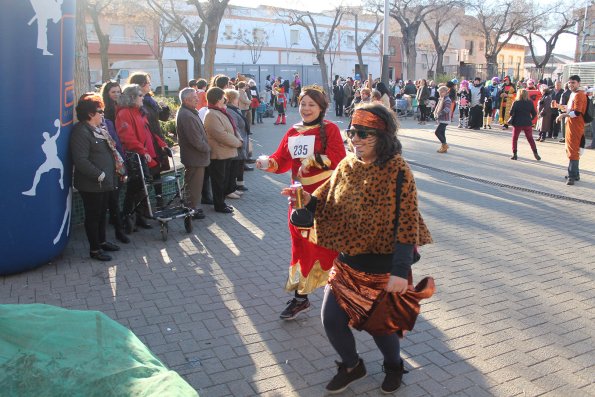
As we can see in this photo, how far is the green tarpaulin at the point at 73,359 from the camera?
7.96ft

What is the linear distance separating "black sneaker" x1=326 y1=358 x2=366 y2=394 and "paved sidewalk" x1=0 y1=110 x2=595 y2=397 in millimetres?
73

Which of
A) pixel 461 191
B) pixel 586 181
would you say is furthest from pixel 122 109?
pixel 586 181

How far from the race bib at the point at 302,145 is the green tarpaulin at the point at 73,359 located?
218 cm

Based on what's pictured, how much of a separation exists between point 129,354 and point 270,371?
4.44 ft

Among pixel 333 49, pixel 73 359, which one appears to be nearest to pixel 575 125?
pixel 73 359

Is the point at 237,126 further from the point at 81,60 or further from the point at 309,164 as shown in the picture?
the point at 309,164

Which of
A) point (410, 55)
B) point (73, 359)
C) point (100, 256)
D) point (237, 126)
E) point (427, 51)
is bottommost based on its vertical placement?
point (100, 256)

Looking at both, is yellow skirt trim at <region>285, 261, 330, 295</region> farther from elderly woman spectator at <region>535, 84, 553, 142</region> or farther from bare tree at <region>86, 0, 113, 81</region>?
bare tree at <region>86, 0, 113, 81</region>

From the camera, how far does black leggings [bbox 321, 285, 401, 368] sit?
339 centimetres

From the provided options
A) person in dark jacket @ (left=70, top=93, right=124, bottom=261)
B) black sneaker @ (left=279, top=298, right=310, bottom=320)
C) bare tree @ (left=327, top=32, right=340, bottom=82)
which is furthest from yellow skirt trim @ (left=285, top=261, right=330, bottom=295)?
bare tree @ (left=327, top=32, right=340, bottom=82)

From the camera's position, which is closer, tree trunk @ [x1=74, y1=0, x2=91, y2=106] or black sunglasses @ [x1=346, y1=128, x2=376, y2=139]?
black sunglasses @ [x1=346, y1=128, x2=376, y2=139]

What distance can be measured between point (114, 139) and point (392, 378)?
4201 mm

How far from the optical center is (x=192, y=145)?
7512 mm

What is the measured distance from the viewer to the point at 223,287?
5.38 meters
